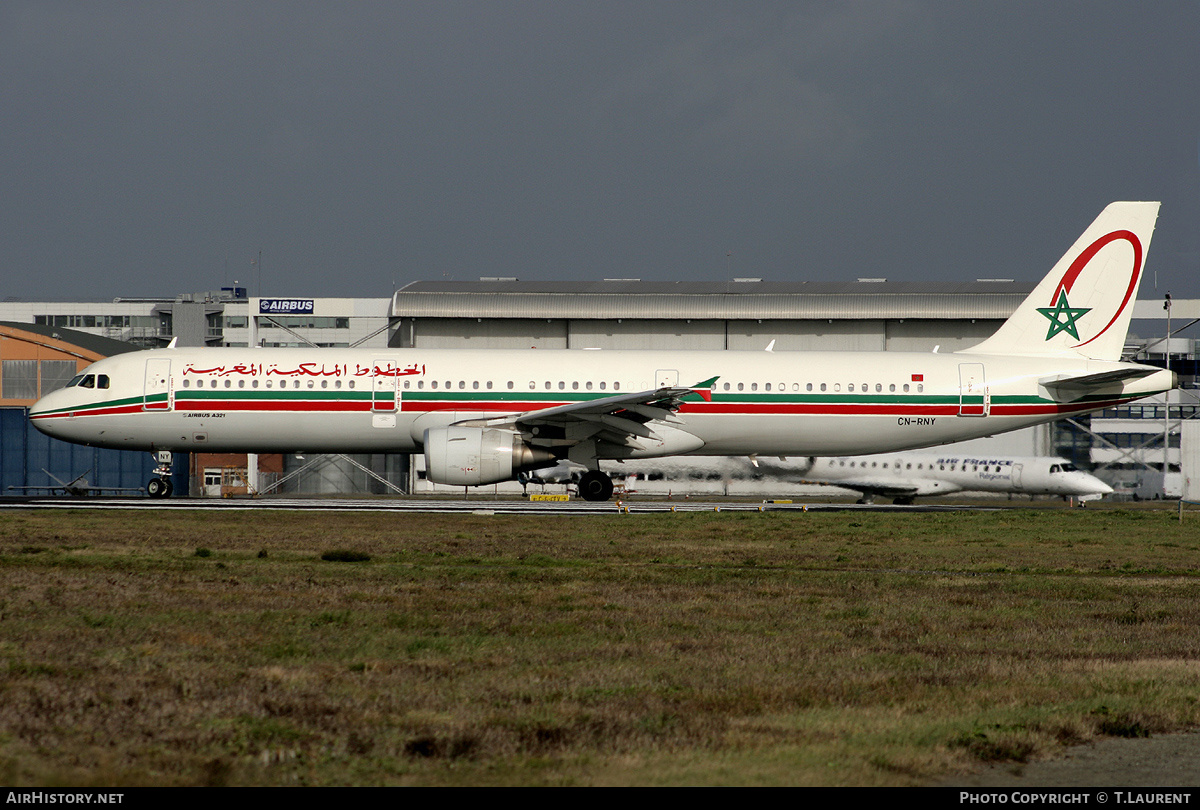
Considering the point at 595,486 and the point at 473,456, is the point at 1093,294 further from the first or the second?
the point at 473,456

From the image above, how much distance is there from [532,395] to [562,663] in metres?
23.6

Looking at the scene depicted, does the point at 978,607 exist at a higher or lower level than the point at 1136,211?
lower

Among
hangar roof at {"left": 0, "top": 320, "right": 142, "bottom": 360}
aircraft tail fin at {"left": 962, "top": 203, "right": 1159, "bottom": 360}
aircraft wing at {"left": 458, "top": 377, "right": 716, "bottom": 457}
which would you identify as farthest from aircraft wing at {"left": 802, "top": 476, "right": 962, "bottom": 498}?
hangar roof at {"left": 0, "top": 320, "right": 142, "bottom": 360}

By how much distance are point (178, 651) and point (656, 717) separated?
4.28m

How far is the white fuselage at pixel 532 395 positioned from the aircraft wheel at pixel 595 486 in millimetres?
2409

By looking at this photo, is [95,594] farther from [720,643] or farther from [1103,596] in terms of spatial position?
[1103,596]

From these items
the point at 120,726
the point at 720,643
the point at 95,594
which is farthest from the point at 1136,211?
the point at 120,726

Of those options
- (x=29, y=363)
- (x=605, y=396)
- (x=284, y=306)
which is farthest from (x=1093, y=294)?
(x=29, y=363)

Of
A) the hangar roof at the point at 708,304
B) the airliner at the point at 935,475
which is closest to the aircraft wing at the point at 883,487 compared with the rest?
the airliner at the point at 935,475

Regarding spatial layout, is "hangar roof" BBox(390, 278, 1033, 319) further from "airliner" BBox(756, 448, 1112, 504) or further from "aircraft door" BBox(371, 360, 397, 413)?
"aircraft door" BBox(371, 360, 397, 413)

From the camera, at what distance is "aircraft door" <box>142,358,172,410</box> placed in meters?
32.8

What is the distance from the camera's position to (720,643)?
10891 mm

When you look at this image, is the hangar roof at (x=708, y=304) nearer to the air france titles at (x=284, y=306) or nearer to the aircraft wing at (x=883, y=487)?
the air france titles at (x=284, y=306)

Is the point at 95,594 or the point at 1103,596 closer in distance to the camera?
the point at 95,594
